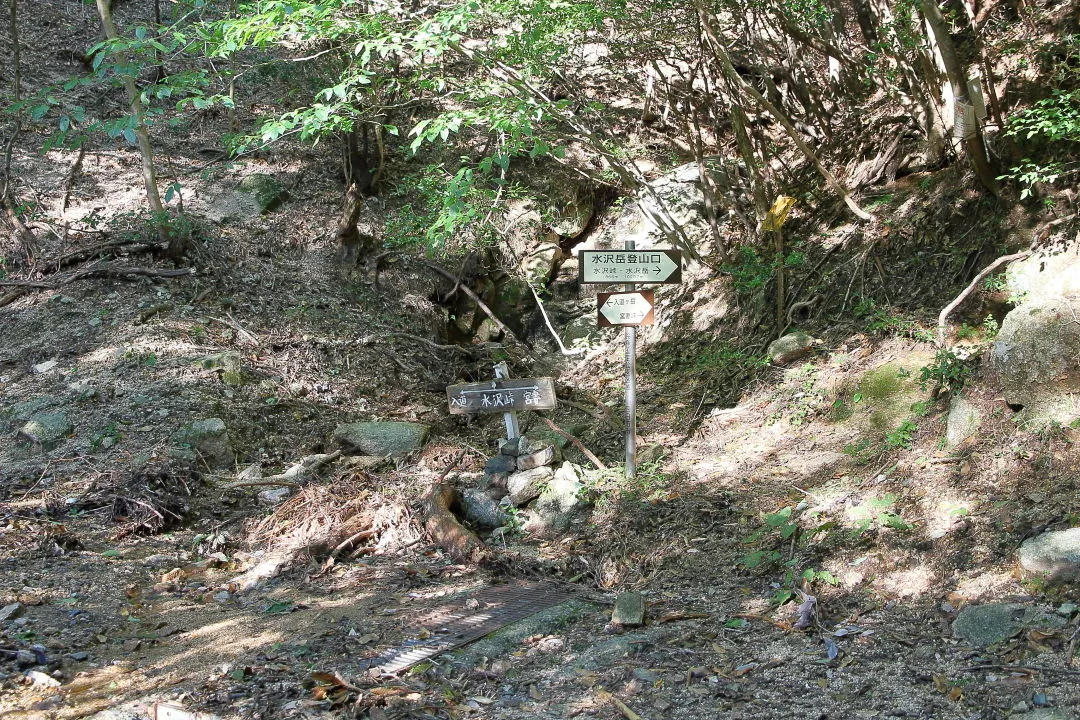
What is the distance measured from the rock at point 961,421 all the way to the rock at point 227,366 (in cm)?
642

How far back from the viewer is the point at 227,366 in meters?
8.01

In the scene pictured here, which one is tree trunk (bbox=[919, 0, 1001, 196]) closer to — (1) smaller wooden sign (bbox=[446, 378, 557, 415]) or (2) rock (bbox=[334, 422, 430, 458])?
(1) smaller wooden sign (bbox=[446, 378, 557, 415])

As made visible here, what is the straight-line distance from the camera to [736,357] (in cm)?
764

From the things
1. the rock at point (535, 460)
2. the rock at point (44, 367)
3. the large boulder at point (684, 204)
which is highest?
the large boulder at point (684, 204)

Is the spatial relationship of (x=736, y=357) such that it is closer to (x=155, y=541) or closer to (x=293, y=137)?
(x=155, y=541)

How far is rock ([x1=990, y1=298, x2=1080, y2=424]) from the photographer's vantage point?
4.33 m

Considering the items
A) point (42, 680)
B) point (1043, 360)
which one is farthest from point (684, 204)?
point (42, 680)

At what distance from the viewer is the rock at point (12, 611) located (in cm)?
409

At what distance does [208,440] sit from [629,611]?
178 inches

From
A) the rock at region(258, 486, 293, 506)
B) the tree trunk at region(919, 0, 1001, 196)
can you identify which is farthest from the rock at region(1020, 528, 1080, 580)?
the rock at region(258, 486, 293, 506)

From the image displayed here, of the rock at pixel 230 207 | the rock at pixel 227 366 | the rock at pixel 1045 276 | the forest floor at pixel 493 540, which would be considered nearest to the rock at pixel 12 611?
the forest floor at pixel 493 540

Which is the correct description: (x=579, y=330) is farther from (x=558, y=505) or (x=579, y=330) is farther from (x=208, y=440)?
(x=208, y=440)

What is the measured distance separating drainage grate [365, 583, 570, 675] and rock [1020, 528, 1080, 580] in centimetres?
236

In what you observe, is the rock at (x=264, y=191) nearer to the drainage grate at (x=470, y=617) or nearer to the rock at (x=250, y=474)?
the rock at (x=250, y=474)
